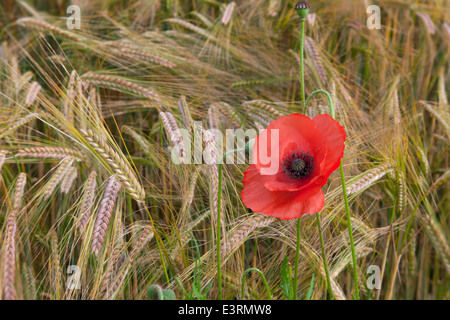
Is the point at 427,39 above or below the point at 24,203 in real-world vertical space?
above

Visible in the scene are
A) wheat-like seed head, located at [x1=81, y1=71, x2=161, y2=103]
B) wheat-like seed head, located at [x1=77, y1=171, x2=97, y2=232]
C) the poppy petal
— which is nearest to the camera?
the poppy petal

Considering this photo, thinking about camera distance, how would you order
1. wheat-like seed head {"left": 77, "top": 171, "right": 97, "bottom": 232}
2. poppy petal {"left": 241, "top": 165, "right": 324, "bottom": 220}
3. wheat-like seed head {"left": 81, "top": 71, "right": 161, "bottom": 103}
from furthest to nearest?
wheat-like seed head {"left": 81, "top": 71, "right": 161, "bottom": 103} < wheat-like seed head {"left": 77, "top": 171, "right": 97, "bottom": 232} < poppy petal {"left": 241, "top": 165, "right": 324, "bottom": 220}

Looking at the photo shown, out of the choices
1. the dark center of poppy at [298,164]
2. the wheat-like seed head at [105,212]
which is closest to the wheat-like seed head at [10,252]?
the wheat-like seed head at [105,212]

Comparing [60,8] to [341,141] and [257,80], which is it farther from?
[341,141]

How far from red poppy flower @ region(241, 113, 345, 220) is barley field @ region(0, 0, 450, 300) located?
0.05m

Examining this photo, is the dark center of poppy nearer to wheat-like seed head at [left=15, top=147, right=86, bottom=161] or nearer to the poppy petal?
the poppy petal

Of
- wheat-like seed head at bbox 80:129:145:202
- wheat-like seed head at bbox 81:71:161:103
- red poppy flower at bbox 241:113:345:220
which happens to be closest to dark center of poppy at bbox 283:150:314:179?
red poppy flower at bbox 241:113:345:220

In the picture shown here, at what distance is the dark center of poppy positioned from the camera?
53cm

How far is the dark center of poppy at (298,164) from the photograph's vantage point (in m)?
0.53

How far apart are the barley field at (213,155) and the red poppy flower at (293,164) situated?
5cm

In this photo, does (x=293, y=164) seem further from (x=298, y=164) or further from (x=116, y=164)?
(x=116, y=164)
